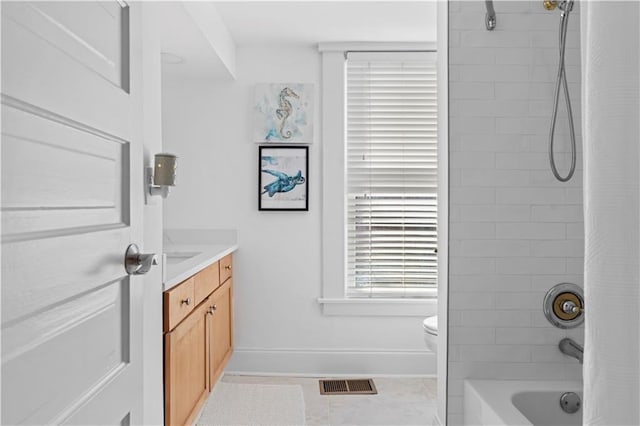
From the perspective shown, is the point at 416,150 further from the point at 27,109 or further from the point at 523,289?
the point at 27,109

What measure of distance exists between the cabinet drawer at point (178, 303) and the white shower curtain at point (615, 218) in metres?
1.81

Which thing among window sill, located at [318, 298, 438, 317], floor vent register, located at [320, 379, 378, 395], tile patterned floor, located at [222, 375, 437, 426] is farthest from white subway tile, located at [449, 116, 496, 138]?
floor vent register, located at [320, 379, 378, 395]

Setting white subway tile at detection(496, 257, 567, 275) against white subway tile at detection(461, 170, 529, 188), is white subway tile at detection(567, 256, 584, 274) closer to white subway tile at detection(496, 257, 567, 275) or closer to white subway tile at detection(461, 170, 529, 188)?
white subway tile at detection(496, 257, 567, 275)

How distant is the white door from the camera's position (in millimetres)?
834

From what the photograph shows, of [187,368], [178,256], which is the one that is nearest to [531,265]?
[187,368]

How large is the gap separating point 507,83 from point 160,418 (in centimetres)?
179

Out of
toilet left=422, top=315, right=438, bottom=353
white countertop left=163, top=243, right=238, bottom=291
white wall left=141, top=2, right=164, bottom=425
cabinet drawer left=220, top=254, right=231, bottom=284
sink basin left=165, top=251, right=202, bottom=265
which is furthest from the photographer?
sink basin left=165, top=251, right=202, bottom=265

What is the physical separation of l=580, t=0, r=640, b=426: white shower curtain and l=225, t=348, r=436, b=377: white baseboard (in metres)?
3.28

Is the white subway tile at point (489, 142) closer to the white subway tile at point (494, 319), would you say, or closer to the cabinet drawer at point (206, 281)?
the white subway tile at point (494, 319)

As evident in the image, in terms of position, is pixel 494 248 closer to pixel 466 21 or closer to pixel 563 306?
pixel 563 306

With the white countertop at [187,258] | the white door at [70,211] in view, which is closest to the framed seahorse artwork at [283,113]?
the white countertop at [187,258]

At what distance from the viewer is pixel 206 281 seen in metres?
2.96

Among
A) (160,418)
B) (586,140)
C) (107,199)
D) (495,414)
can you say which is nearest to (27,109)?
(107,199)

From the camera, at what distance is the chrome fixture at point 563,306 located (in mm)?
2227
